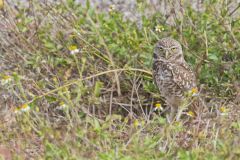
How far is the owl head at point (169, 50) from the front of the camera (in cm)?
700

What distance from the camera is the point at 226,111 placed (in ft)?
20.2

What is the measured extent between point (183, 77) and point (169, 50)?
260 millimetres

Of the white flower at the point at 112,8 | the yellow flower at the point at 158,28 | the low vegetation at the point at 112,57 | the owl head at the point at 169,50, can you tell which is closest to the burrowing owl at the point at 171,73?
the owl head at the point at 169,50

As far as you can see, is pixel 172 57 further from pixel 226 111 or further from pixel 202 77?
pixel 226 111

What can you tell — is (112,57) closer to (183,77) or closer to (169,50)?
(169,50)

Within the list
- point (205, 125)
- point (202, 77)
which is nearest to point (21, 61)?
point (202, 77)

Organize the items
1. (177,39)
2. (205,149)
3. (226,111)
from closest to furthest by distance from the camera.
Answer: (205,149)
(226,111)
(177,39)

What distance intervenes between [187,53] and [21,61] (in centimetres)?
154

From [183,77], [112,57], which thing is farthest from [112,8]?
[183,77]

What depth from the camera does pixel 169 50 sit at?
6.98m

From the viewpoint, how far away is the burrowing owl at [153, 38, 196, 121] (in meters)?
6.95

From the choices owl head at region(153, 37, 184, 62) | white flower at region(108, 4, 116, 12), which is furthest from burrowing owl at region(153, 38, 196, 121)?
white flower at region(108, 4, 116, 12)

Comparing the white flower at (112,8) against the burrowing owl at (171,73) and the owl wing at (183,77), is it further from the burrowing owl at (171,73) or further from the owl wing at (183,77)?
the owl wing at (183,77)

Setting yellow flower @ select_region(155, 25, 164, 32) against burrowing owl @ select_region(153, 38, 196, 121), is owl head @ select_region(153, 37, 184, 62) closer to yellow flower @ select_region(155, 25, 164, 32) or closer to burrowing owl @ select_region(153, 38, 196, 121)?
burrowing owl @ select_region(153, 38, 196, 121)
